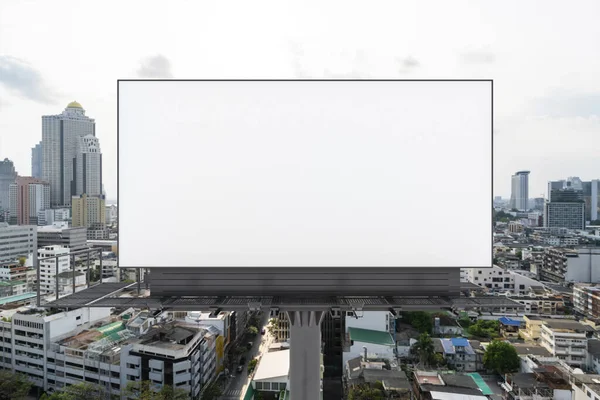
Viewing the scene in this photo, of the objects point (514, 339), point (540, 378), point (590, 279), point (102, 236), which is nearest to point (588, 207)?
point (590, 279)

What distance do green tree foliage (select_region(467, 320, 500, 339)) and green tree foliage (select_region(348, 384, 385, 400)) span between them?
27.6 ft

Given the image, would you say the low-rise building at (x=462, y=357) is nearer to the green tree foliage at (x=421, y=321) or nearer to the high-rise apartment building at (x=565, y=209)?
the green tree foliage at (x=421, y=321)

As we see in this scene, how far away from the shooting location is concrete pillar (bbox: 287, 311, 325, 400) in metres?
3.55

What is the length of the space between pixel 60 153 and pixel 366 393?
5770cm

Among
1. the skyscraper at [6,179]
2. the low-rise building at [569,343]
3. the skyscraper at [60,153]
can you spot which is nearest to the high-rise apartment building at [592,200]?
the low-rise building at [569,343]

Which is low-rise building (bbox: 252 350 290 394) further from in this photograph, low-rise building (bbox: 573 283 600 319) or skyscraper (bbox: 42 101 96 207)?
skyscraper (bbox: 42 101 96 207)

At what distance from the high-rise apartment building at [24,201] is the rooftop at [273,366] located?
42.5 m

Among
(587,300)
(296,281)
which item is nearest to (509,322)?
(587,300)

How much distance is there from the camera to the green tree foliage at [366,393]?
8664 mm

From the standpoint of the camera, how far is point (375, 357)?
1171cm

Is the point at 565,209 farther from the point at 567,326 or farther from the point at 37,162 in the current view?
the point at 37,162

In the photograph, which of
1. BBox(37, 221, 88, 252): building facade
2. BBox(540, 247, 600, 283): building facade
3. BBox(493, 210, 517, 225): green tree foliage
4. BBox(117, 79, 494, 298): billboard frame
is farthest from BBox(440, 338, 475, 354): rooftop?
BBox(493, 210, 517, 225): green tree foliage

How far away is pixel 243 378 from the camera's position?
12.8 meters

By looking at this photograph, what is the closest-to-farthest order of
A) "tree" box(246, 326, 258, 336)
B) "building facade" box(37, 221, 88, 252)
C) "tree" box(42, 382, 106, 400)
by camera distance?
"tree" box(42, 382, 106, 400), "tree" box(246, 326, 258, 336), "building facade" box(37, 221, 88, 252)
